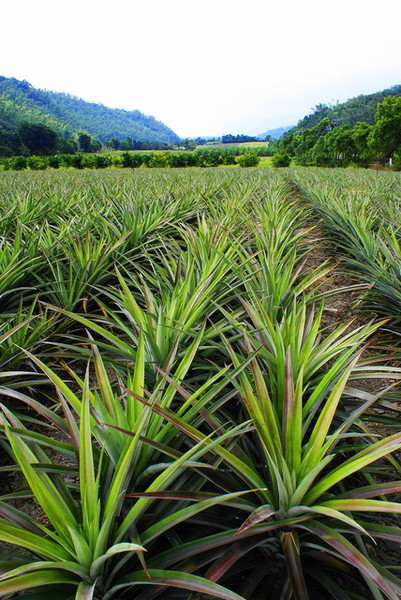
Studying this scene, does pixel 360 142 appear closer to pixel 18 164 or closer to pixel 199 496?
pixel 18 164

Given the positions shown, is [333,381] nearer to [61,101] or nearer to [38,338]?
[38,338]

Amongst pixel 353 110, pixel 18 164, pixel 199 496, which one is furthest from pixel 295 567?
pixel 353 110

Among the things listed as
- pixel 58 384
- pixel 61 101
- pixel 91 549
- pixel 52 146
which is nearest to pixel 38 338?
pixel 58 384

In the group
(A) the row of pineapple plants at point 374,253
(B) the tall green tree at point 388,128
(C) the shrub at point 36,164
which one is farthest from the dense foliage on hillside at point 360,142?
(C) the shrub at point 36,164

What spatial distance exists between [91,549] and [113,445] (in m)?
0.23

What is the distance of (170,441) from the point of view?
2.94 feet

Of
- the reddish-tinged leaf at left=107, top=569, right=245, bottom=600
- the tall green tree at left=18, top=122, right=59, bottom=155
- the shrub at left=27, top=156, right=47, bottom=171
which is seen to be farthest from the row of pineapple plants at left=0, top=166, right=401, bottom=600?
the tall green tree at left=18, top=122, right=59, bottom=155

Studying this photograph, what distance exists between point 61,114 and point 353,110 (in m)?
70.0

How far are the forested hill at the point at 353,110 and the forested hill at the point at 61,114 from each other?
45.9 meters

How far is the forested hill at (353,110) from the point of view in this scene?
49.2 metres

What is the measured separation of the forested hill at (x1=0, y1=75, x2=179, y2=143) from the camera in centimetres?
6220

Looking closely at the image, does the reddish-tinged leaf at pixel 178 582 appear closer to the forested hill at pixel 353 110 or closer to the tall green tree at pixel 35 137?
the tall green tree at pixel 35 137

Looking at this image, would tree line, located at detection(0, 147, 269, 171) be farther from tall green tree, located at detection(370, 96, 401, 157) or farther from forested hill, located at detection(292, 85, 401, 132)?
forested hill, located at detection(292, 85, 401, 132)

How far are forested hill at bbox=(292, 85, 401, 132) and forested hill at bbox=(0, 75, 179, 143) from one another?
151 ft
